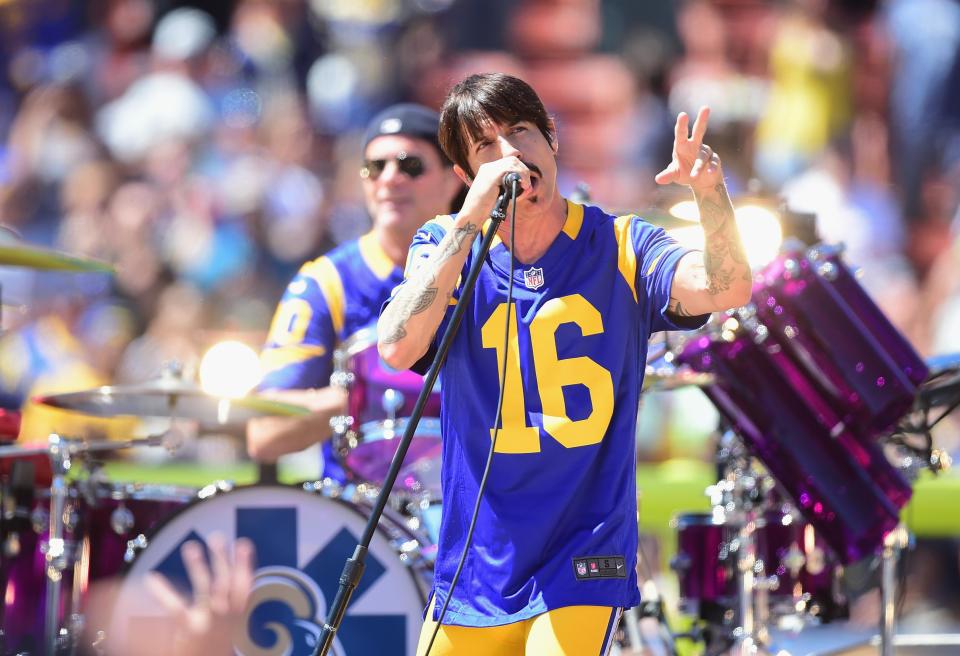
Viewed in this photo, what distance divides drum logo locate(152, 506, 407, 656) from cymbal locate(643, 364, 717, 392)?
3.82ft

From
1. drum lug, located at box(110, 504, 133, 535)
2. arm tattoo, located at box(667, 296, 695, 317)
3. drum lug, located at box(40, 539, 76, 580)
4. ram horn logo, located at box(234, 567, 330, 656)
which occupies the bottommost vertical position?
ram horn logo, located at box(234, 567, 330, 656)

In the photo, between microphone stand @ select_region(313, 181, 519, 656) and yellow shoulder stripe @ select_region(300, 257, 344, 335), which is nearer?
microphone stand @ select_region(313, 181, 519, 656)

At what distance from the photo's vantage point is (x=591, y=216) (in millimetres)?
3223

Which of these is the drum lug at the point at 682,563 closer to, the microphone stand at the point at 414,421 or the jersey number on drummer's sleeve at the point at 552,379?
the jersey number on drummer's sleeve at the point at 552,379

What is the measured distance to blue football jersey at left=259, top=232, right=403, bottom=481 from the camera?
5.44 meters

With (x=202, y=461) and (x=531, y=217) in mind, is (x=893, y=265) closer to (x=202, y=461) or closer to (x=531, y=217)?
(x=202, y=461)

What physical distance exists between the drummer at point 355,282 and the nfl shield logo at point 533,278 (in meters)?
2.33

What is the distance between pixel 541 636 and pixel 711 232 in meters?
0.89

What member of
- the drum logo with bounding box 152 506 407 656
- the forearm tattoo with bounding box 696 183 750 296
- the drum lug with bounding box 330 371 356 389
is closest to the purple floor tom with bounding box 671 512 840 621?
the drum logo with bounding box 152 506 407 656

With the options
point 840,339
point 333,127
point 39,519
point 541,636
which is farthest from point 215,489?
point 333,127

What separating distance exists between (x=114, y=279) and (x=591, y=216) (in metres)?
7.86

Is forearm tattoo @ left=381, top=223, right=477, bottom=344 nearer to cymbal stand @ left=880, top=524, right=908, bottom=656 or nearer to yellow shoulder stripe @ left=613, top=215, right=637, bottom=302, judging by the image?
yellow shoulder stripe @ left=613, top=215, right=637, bottom=302

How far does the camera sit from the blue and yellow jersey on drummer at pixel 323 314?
544 cm

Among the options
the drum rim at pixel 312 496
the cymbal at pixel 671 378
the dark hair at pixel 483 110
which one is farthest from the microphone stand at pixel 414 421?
the cymbal at pixel 671 378
